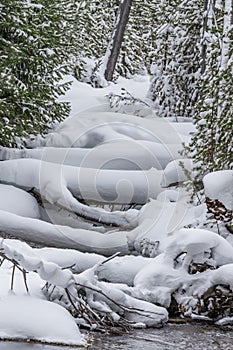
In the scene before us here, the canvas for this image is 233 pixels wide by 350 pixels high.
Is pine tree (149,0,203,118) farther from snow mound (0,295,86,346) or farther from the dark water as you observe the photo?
snow mound (0,295,86,346)

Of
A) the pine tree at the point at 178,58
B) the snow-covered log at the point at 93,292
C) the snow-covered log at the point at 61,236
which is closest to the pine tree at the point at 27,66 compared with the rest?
the snow-covered log at the point at 61,236

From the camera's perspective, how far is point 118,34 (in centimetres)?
2305

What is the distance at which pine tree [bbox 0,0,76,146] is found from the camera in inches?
538

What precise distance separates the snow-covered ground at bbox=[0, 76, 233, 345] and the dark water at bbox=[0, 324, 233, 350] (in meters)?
0.16

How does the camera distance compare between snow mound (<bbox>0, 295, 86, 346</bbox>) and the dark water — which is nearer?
snow mound (<bbox>0, 295, 86, 346</bbox>)

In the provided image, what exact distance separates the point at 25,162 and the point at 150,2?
723 inches

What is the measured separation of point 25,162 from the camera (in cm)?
1362

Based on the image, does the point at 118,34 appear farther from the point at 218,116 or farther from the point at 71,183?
the point at 218,116

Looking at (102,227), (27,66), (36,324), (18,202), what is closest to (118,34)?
(27,66)

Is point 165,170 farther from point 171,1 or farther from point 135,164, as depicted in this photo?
point 171,1

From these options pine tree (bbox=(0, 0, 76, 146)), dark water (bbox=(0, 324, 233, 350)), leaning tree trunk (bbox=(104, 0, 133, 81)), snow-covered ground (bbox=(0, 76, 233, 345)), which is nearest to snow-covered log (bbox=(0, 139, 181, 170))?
snow-covered ground (bbox=(0, 76, 233, 345))

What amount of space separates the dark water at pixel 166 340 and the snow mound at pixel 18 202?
217 inches

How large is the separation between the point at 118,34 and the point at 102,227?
11909 mm

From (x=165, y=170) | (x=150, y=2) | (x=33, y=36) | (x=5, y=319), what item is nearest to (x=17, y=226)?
(x=165, y=170)
